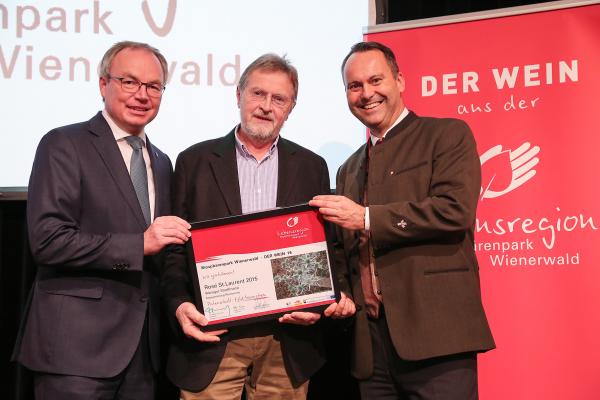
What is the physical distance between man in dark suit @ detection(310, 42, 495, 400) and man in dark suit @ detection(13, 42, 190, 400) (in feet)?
2.23

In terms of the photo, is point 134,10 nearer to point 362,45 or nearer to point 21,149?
point 21,149

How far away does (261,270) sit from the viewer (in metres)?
2.14

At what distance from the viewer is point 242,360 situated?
2.23 metres

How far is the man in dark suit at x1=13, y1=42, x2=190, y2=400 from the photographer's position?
2.06 m

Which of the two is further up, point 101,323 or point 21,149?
point 21,149

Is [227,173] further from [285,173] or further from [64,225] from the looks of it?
[64,225]

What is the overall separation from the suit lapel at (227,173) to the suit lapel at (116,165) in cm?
31

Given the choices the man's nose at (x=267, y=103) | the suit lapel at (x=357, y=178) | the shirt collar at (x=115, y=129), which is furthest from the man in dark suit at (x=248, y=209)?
the shirt collar at (x=115, y=129)

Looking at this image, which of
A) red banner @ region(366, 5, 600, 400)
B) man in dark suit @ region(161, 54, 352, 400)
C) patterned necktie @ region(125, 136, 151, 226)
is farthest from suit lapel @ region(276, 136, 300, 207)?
red banner @ region(366, 5, 600, 400)

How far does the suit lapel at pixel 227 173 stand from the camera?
7.47 feet

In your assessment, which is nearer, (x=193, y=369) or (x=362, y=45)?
(x=193, y=369)

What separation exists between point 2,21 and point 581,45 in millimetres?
2978

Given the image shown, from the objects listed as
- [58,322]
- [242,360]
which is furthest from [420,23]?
[58,322]

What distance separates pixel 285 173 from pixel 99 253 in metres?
0.75
